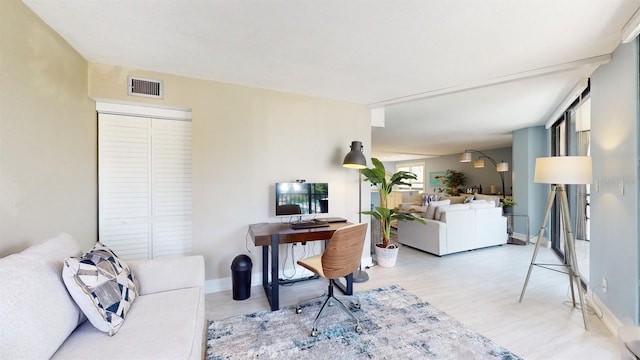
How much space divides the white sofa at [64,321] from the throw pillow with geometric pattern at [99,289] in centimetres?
5

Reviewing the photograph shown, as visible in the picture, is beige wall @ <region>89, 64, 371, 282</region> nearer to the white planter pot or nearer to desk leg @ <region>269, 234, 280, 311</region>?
desk leg @ <region>269, 234, 280, 311</region>

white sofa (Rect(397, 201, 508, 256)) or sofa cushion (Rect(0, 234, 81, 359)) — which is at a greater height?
sofa cushion (Rect(0, 234, 81, 359))

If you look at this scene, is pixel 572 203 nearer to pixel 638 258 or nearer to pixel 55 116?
pixel 638 258

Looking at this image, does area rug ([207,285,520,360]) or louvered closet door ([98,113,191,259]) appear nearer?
area rug ([207,285,520,360])

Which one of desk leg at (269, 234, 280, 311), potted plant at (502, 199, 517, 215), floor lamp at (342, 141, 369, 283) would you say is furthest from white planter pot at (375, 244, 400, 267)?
potted plant at (502, 199, 517, 215)

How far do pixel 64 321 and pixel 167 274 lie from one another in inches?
26.1

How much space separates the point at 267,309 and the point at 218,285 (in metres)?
0.77

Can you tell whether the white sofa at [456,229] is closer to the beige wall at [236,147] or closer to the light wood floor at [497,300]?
the light wood floor at [497,300]

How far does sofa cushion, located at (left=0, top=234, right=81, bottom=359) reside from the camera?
0.96 metres

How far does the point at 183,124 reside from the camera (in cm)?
294

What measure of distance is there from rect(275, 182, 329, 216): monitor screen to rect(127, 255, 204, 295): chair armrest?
1112mm

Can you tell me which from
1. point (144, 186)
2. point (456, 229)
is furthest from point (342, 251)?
point (456, 229)

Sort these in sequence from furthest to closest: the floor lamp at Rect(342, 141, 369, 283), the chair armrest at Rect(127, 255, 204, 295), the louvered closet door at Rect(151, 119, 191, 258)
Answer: the floor lamp at Rect(342, 141, 369, 283) → the louvered closet door at Rect(151, 119, 191, 258) → the chair armrest at Rect(127, 255, 204, 295)

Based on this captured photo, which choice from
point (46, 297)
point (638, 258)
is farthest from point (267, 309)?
point (638, 258)
